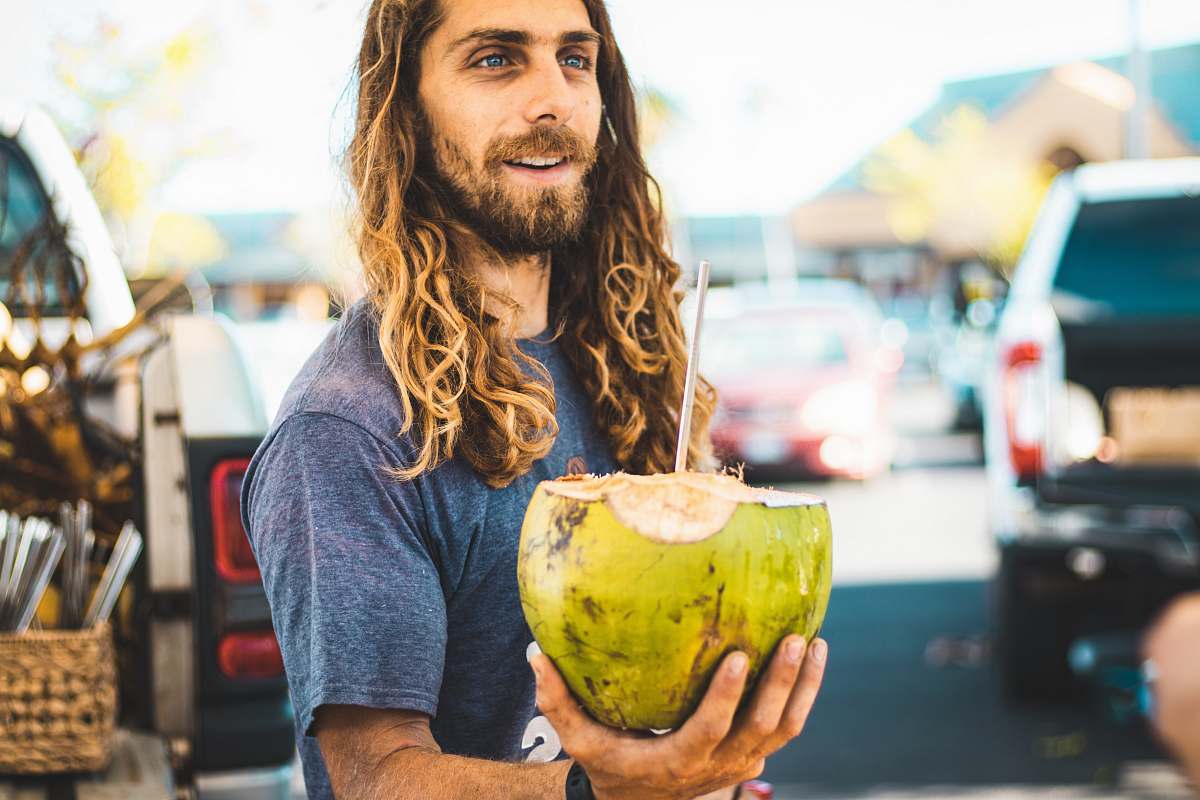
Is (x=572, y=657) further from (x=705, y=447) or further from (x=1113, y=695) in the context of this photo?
(x=1113, y=695)

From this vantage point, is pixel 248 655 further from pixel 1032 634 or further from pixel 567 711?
pixel 1032 634

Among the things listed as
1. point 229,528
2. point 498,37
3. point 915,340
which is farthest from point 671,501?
point 915,340

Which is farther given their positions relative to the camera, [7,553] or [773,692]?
[7,553]

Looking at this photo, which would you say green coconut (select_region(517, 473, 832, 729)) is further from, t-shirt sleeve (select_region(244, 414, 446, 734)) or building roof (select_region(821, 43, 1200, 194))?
building roof (select_region(821, 43, 1200, 194))

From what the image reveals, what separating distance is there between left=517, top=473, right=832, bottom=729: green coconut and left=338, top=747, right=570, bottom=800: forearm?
16cm

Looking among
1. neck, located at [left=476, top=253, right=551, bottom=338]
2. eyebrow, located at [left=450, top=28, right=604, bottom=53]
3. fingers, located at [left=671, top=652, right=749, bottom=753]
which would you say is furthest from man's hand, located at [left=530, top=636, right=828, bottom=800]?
eyebrow, located at [left=450, top=28, right=604, bottom=53]

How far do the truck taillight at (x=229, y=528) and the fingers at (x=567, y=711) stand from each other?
148 centimetres

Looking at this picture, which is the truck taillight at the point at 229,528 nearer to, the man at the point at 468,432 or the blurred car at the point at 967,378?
the man at the point at 468,432

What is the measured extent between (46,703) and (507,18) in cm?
165

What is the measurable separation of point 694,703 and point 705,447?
101cm

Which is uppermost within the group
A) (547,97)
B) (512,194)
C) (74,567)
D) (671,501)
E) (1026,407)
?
(547,97)

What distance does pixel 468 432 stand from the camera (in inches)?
76.8

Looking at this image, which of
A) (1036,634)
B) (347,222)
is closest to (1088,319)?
(1036,634)

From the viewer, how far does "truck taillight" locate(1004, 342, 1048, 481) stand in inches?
206
